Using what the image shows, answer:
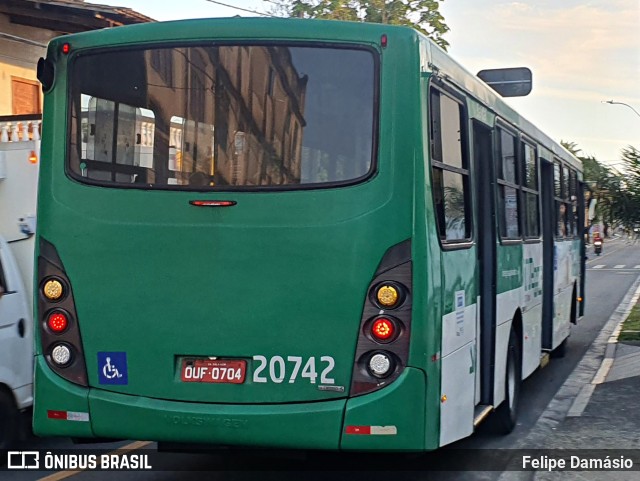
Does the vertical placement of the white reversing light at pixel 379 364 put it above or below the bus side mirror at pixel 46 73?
below

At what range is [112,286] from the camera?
6117mm

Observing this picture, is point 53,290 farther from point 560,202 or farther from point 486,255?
point 560,202

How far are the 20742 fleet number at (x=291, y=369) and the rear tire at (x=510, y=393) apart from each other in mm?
3406

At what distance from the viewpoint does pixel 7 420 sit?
7.52m

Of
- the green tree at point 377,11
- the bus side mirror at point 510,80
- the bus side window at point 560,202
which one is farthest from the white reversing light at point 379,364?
the green tree at point 377,11

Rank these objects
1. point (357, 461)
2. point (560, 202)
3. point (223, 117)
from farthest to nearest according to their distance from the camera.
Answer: point (560, 202) < point (357, 461) < point (223, 117)

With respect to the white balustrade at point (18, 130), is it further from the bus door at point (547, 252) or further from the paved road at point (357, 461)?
the bus door at point (547, 252)

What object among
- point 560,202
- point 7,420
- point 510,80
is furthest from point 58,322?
point 560,202

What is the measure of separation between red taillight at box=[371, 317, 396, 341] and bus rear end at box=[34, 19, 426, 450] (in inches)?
0.5

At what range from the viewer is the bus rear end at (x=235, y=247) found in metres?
5.77

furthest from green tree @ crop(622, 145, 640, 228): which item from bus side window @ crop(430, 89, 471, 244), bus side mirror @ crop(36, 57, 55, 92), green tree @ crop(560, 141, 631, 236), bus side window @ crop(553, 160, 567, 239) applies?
bus side mirror @ crop(36, 57, 55, 92)

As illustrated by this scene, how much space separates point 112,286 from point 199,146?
1006 millimetres

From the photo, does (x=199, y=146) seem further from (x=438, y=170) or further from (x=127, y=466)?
(x=127, y=466)

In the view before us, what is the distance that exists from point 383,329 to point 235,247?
100 centimetres
